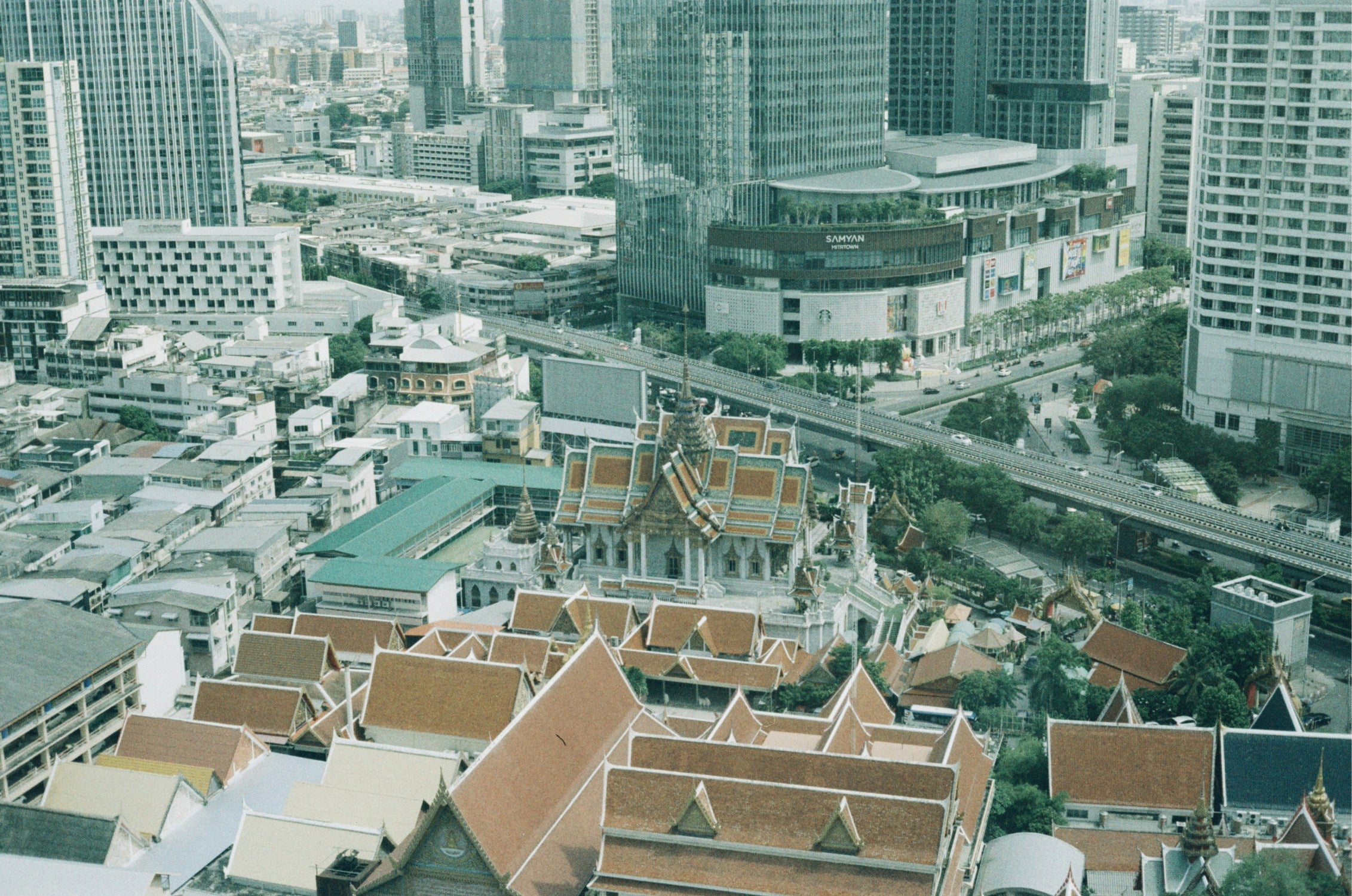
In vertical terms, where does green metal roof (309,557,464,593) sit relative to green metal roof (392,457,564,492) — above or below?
below

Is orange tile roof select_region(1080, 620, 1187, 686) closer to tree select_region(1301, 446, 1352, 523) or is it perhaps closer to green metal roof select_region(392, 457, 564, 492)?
tree select_region(1301, 446, 1352, 523)

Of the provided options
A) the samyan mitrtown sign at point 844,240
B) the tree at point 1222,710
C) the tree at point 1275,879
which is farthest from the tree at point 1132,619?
the samyan mitrtown sign at point 844,240

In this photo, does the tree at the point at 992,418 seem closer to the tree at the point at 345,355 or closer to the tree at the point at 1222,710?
the tree at the point at 345,355

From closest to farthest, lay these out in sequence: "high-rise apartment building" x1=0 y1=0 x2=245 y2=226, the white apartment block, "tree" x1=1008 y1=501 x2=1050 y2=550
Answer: "tree" x1=1008 y1=501 x2=1050 y2=550
the white apartment block
"high-rise apartment building" x1=0 y1=0 x2=245 y2=226

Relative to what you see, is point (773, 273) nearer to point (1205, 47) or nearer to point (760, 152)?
point (760, 152)

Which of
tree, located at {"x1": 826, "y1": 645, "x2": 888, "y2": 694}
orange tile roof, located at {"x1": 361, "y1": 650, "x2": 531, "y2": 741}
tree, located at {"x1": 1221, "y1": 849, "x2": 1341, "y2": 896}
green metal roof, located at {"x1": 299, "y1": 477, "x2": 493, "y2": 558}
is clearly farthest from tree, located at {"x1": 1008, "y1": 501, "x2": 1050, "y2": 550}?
tree, located at {"x1": 1221, "y1": 849, "x2": 1341, "y2": 896}

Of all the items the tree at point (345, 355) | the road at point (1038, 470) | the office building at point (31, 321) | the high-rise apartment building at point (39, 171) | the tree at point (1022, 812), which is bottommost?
the tree at point (1022, 812)
